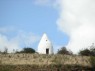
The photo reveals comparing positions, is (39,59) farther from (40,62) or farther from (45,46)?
(45,46)

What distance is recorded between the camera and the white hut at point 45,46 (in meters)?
31.0

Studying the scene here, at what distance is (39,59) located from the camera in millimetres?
23438

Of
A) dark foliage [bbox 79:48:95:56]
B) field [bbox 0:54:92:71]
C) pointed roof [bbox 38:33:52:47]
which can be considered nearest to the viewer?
field [bbox 0:54:92:71]

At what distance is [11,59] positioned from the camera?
23.3 m

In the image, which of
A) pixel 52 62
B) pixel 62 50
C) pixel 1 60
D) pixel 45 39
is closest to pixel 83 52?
pixel 62 50

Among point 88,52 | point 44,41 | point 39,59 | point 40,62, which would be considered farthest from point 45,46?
point 40,62

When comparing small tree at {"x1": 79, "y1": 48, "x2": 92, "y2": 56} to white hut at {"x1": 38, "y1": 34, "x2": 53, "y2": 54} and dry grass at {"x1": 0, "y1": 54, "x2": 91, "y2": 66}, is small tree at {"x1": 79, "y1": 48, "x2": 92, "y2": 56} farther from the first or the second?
dry grass at {"x1": 0, "y1": 54, "x2": 91, "y2": 66}

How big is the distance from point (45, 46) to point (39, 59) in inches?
305

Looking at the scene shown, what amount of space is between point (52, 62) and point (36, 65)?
4.18ft

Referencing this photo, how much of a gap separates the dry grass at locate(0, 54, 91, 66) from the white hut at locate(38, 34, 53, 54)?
713cm

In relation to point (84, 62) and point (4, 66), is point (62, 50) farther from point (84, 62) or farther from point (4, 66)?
point (4, 66)

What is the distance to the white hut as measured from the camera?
3105cm

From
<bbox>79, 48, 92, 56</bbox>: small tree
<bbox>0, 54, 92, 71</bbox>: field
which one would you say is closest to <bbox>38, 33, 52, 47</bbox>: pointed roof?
<bbox>79, 48, 92, 56</bbox>: small tree

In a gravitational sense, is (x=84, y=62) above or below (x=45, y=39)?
below
